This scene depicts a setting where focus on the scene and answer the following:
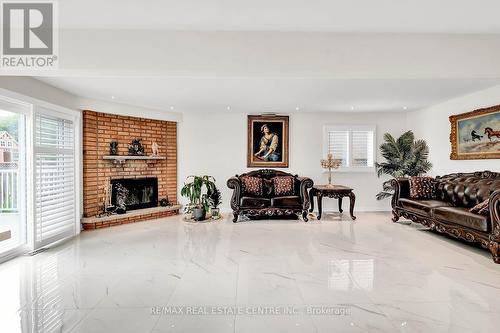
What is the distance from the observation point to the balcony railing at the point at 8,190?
3816 mm

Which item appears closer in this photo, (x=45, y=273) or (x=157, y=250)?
(x=45, y=273)

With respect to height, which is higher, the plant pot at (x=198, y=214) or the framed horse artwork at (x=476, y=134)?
the framed horse artwork at (x=476, y=134)

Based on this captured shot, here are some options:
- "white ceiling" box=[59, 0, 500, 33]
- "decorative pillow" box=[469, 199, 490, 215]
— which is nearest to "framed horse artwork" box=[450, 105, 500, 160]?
"decorative pillow" box=[469, 199, 490, 215]

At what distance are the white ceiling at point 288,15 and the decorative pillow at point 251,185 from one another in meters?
3.89

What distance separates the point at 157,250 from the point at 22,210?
1971mm

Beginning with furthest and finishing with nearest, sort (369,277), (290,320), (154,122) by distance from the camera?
(154,122), (369,277), (290,320)

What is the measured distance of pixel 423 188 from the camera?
5.27 m

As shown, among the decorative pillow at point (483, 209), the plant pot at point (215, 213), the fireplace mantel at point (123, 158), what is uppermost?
the fireplace mantel at point (123, 158)

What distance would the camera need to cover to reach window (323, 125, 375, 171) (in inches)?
273

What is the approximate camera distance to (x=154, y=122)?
645cm

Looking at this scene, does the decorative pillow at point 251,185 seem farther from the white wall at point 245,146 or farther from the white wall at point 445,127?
the white wall at point 445,127

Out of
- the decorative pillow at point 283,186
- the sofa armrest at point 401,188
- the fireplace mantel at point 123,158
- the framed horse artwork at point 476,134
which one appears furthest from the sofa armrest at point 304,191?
the fireplace mantel at point 123,158

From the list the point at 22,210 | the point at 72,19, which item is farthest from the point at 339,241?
the point at 22,210

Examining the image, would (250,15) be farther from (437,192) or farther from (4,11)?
(437,192)
